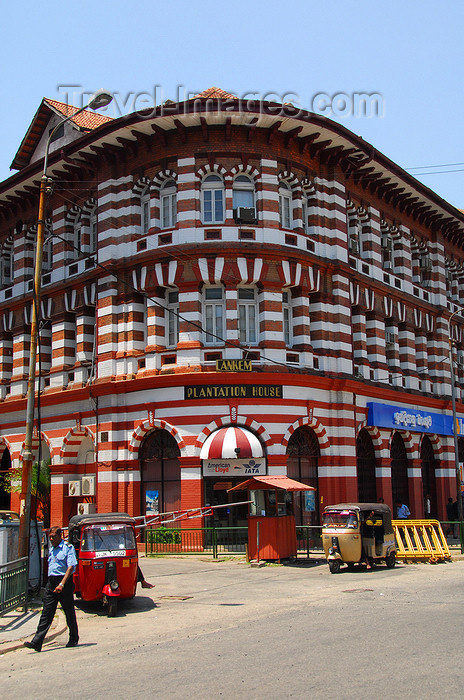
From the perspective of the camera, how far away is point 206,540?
83.8 feet

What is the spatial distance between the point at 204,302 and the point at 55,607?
56.7 feet

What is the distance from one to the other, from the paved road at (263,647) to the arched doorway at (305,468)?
32.2ft

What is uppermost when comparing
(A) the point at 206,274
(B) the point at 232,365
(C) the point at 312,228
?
(C) the point at 312,228

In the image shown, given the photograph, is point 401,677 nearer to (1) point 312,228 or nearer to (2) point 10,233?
(1) point 312,228

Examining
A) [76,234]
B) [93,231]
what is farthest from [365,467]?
[76,234]

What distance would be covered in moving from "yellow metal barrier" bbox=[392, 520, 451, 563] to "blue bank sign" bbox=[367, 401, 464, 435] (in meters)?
7.82

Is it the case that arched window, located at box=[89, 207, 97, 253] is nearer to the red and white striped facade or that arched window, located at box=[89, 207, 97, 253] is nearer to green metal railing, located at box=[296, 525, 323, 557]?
the red and white striped facade

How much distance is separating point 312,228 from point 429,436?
13.2m

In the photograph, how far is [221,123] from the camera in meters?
28.0

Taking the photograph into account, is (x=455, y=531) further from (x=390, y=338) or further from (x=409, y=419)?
(x=390, y=338)

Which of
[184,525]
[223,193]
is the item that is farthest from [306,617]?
[223,193]


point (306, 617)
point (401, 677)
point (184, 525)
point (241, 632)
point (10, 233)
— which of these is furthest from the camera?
point (10, 233)

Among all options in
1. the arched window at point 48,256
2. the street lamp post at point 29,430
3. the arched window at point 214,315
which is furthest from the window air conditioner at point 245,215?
the arched window at point 48,256

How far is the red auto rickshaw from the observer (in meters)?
14.6
